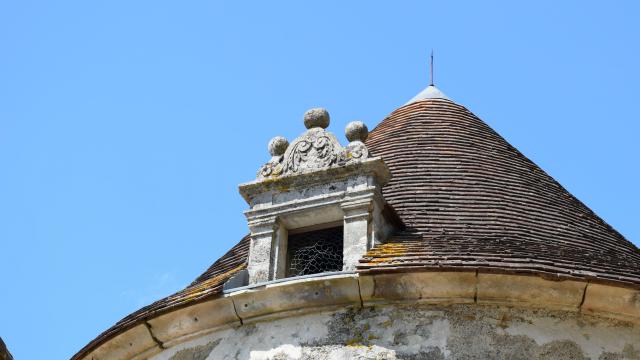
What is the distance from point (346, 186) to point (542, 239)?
1.76m

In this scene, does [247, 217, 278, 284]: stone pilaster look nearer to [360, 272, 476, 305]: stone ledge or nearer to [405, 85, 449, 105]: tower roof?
[360, 272, 476, 305]: stone ledge

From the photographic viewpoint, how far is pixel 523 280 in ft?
32.0

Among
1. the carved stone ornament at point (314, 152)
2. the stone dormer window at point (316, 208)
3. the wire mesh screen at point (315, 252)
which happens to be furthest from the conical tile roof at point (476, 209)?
the carved stone ornament at point (314, 152)

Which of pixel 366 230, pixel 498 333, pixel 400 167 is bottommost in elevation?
pixel 498 333

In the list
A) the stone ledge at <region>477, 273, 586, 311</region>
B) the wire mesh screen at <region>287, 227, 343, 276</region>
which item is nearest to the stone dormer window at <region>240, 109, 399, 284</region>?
the wire mesh screen at <region>287, 227, 343, 276</region>

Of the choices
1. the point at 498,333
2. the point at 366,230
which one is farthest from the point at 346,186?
the point at 498,333

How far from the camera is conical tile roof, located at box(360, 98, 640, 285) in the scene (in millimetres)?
10023

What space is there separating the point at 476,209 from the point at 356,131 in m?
1.32

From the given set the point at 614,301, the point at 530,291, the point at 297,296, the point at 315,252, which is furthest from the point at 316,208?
the point at 614,301

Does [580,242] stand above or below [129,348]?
above

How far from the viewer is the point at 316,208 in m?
10.8

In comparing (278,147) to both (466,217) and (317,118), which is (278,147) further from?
(466,217)

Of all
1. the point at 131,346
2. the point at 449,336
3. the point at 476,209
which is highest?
the point at 476,209

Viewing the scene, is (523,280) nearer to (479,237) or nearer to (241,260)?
(479,237)
